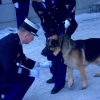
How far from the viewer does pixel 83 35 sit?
24.7ft

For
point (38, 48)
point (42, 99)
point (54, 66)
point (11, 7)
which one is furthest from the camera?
point (11, 7)

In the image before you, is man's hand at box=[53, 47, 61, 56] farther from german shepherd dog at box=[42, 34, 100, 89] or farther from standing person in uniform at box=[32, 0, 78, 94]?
standing person in uniform at box=[32, 0, 78, 94]

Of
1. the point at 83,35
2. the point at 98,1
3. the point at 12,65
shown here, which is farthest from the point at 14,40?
the point at 98,1

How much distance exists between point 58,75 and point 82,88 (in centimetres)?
46

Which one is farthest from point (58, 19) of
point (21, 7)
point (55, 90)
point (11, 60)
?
point (21, 7)

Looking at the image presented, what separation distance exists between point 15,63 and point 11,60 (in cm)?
15

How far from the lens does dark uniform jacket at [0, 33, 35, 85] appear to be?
3.09 m

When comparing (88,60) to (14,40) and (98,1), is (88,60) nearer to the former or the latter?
(14,40)

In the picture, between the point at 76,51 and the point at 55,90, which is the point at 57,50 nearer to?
the point at 76,51

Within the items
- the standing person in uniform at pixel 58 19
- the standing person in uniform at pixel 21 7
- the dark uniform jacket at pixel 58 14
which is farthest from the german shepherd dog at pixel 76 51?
the standing person in uniform at pixel 21 7

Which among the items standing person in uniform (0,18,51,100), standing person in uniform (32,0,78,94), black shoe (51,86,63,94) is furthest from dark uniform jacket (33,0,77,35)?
black shoe (51,86,63,94)

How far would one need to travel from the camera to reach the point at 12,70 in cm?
319

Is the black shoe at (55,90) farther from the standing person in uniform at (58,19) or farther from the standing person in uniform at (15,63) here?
the standing person in uniform at (15,63)

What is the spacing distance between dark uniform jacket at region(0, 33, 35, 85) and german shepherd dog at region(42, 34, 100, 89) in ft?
2.00
